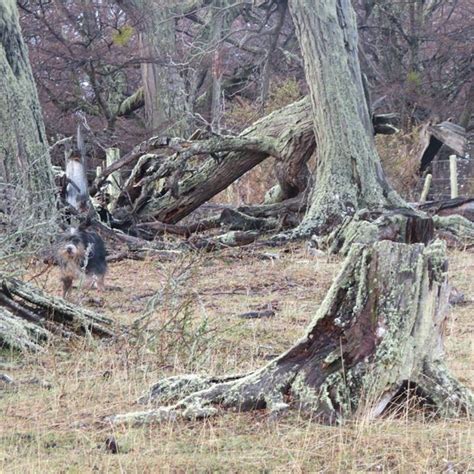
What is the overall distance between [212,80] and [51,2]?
208 inches

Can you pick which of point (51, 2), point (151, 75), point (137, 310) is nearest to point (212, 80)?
point (151, 75)

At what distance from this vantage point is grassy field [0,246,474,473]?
4012mm

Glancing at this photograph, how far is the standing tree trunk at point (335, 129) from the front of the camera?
13836 mm

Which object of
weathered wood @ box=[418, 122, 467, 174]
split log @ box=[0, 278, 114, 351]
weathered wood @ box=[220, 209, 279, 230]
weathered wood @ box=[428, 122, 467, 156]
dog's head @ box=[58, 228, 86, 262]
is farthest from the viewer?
weathered wood @ box=[418, 122, 467, 174]

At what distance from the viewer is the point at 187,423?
4629 millimetres

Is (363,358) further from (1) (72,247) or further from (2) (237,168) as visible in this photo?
(2) (237,168)

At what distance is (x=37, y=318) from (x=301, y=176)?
8658 mm

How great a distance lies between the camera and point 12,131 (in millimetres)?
12812

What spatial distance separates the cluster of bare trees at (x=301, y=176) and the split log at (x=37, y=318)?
13 cm

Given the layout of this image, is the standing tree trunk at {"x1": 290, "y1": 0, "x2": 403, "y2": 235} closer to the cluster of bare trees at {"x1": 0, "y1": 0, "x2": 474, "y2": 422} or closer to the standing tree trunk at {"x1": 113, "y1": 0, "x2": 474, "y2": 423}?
the cluster of bare trees at {"x1": 0, "y1": 0, "x2": 474, "y2": 422}

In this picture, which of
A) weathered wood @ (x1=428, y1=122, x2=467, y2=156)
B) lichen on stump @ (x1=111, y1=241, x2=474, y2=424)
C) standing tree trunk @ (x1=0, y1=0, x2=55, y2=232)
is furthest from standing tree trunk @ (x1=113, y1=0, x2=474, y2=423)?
weathered wood @ (x1=428, y1=122, x2=467, y2=156)

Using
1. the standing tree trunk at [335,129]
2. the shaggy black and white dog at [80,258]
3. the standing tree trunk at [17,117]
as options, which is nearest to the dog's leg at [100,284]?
the shaggy black and white dog at [80,258]

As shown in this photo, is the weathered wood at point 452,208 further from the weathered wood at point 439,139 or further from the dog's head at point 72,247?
the dog's head at point 72,247

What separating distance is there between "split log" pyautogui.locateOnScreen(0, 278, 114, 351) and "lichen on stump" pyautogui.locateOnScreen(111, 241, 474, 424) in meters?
2.20
